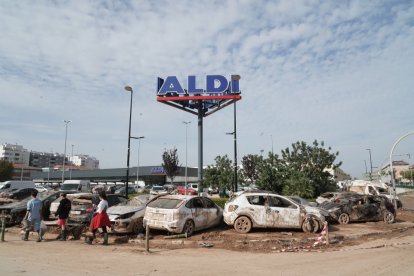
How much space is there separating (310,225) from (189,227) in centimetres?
442

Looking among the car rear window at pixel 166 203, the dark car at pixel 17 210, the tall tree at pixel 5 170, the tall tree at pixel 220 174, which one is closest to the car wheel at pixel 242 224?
the car rear window at pixel 166 203

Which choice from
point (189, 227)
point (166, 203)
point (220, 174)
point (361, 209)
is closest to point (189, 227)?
point (189, 227)

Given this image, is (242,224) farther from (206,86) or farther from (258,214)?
(206,86)

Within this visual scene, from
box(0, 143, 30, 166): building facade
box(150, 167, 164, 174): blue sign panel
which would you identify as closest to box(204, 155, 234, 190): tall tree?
box(150, 167, 164, 174): blue sign panel

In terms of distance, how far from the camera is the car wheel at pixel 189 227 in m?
11.9

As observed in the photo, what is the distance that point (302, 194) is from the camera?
29.2 meters

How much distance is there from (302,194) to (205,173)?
1580cm

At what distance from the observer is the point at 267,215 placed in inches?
500

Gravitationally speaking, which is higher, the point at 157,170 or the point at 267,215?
the point at 157,170

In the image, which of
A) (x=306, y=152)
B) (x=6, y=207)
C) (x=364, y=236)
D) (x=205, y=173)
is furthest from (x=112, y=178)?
(x=364, y=236)

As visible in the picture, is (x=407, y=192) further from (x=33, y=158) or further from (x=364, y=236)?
(x=33, y=158)

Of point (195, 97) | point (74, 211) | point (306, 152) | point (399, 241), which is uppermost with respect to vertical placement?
point (195, 97)

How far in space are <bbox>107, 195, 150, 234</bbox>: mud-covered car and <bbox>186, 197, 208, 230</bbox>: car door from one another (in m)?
1.82

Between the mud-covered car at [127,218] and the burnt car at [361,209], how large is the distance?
8.65 meters
